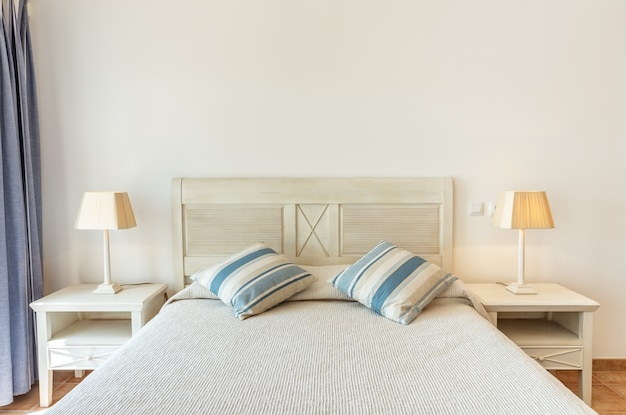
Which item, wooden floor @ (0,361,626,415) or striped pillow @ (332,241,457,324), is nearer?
striped pillow @ (332,241,457,324)

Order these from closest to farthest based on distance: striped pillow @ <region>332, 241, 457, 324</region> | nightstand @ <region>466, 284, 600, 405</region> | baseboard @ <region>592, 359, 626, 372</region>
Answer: striped pillow @ <region>332, 241, 457, 324</region>
nightstand @ <region>466, 284, 600, 405</region>
baseboard @ <region>592, 359, 626, 372</region>

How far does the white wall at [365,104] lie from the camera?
2730 millimetres

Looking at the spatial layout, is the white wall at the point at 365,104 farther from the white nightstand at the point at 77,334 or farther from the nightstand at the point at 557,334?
the white nightstand at the point at 77,334

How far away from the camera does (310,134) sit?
9.13ft

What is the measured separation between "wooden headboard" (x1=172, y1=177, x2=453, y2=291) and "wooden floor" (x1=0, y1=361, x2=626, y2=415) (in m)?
0.92

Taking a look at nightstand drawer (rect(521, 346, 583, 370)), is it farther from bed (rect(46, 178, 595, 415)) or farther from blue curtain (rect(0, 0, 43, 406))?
blue curtain (rect(0, 0, 43, 406))

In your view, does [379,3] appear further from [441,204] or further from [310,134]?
[441,204]

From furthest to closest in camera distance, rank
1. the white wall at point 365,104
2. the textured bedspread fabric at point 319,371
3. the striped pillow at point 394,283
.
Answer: the white wall at point 365,104
the striped pillow at point 394,283
the textured bedspread fabric at point 319,371

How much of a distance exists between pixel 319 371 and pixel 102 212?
1630 mm

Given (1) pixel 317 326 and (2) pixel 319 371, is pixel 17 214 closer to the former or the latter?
(1) pixel 317 326

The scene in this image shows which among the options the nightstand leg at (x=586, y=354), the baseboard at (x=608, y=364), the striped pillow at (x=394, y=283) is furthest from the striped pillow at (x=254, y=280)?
the baseboard at (x=608, y=364)

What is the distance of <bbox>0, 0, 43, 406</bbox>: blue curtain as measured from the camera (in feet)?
8.00

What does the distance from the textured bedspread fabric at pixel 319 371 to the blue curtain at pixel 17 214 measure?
1.02 metres

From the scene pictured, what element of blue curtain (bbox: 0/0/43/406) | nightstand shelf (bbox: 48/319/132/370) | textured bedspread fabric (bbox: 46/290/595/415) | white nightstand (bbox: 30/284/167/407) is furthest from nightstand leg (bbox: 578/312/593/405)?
blue curtain (bbox: 0/0/43/406)
